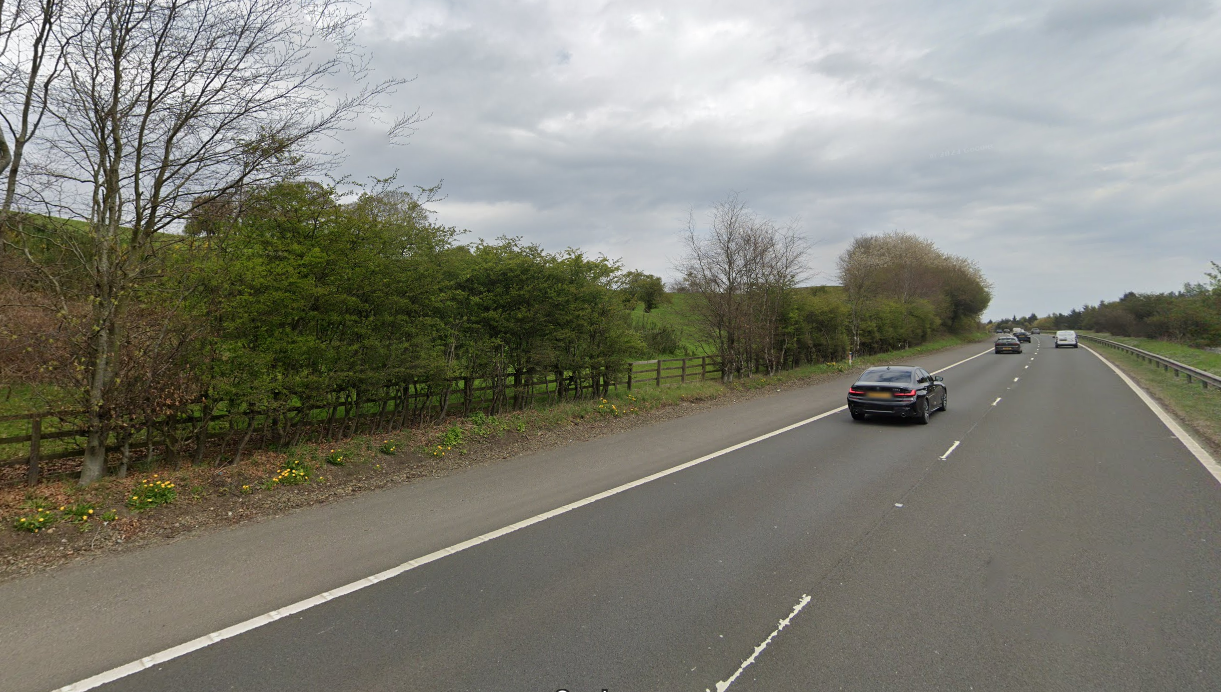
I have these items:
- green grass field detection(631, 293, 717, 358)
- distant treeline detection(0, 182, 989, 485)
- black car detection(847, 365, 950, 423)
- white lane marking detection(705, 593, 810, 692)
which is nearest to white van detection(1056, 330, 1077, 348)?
green grass field detection(631, 293, 717, 358)

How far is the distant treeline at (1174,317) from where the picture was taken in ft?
107

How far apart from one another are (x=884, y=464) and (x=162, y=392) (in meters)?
10.3

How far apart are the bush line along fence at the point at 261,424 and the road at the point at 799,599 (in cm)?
473

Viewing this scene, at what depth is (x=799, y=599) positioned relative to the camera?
171 inches

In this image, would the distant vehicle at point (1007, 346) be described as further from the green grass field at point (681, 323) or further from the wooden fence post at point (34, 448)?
the wooden fence post at point (34, 448)

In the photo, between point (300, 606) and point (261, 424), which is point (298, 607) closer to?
point (300, 606)

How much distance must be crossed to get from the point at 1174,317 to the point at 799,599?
5537cm

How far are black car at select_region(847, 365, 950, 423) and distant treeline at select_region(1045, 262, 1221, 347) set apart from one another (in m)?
31.9

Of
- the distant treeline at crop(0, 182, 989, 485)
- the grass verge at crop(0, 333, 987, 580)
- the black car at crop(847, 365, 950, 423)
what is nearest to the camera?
the grass verge at crop(0, 333, 987, 580)

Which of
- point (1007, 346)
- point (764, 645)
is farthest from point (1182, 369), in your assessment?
point (764, 645)

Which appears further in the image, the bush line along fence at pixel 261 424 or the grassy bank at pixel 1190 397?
the grassy bank at pixel 1190 397

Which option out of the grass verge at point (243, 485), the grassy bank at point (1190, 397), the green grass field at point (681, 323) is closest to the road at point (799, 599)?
the grass verge at point (243, 485)

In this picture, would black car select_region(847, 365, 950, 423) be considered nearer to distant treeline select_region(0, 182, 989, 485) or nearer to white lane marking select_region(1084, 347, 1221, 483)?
white lane marking select_region(1084, 347, 1221, 483)

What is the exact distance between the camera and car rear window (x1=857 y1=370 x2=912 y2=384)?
1280 cm
